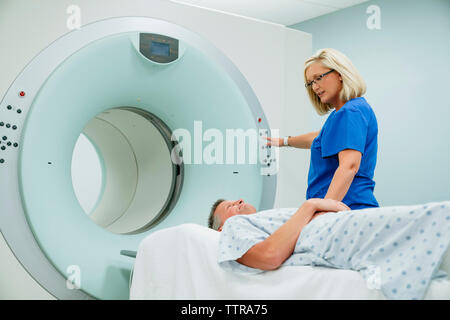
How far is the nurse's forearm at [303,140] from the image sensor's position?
1.98 m

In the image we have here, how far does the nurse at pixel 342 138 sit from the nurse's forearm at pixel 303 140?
21 cm

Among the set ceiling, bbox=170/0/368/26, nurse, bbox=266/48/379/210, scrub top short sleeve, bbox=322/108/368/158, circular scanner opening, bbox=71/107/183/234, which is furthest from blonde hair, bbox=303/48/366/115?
ceiling, bbox=170/0/368/26

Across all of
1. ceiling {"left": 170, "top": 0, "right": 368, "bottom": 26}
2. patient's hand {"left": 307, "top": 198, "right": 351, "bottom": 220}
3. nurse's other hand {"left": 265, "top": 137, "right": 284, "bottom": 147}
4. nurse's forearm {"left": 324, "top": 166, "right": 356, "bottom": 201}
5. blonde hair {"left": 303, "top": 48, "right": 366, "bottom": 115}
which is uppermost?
ceiling {"left": 170, "top": 0, "right": 368, "bottom": 26}

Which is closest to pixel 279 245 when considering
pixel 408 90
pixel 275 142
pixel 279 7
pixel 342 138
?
pixel 342 138

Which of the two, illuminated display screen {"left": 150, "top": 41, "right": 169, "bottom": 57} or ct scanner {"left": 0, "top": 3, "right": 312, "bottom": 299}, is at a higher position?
illuminated display screen {"left": 150, "top": 41, "right": 169, "bottom": 57}

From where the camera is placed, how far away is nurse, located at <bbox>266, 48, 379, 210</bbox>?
156 centimetres

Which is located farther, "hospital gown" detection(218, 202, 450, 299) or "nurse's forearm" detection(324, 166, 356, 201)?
"nurse's forearm" detection(324, 166, 356, 201)

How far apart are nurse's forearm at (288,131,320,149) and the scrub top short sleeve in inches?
13.8

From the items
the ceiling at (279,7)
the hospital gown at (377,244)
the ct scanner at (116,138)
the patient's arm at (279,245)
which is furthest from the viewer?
the ceiling at (279,7)

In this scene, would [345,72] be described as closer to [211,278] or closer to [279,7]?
[211,278]

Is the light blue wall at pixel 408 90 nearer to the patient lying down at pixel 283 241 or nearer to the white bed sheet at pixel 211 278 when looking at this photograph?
the patient lying down at pixel 283 241

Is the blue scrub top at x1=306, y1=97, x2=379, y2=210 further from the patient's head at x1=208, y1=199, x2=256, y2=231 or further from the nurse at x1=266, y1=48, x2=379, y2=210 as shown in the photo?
the patient's head at x1=208, y1=199, x2=256, y2=231

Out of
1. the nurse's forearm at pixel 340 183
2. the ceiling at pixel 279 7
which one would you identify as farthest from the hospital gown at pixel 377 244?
the ceiling at pixel 279 7
